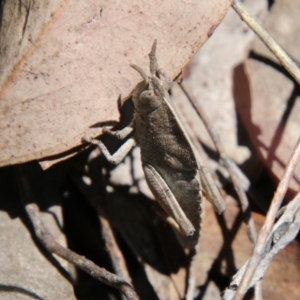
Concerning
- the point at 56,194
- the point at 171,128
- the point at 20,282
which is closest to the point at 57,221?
the point at 56,194

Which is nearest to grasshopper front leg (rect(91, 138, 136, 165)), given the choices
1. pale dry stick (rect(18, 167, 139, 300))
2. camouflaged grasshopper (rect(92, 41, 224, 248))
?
camouflaged grasshopper (rect(92, 41, 224, 248))

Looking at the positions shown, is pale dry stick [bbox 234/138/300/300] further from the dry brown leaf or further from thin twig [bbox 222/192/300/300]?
the dry brown leaf

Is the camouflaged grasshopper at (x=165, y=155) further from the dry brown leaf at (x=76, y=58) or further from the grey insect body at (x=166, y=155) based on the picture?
A: the dry brown leaf at (x=76, y=58)

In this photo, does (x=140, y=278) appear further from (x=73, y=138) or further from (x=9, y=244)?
(x=73, y=138)

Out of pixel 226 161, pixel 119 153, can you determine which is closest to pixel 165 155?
pixel 119 153

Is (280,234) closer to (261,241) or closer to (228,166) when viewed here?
(261,241)
